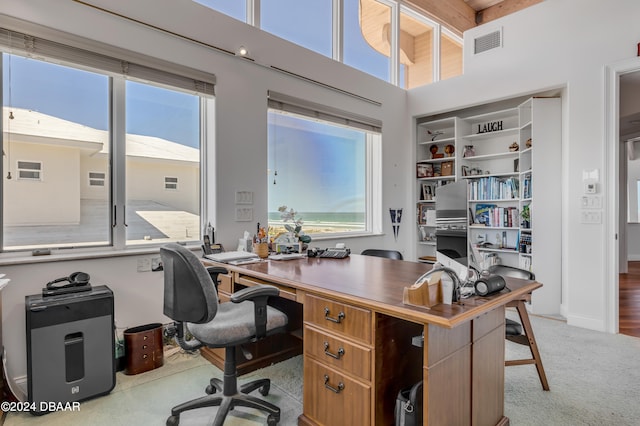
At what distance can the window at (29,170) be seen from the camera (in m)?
2.24

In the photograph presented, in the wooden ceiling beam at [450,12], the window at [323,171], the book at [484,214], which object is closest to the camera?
the window at [323,171]

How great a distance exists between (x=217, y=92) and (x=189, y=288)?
6.69 feet

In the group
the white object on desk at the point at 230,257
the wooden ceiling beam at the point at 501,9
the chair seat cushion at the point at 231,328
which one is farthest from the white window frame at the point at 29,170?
the wooden ceiling beam at the point at 501,9

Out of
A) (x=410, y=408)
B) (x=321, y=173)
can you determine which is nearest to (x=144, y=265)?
(x=410, y=408)

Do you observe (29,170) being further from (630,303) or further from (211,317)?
(630,303)

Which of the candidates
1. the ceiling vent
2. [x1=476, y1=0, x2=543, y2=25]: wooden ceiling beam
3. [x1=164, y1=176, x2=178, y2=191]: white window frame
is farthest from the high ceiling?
[x1=164, y1=176, x2=178, y2=191]: white window frame

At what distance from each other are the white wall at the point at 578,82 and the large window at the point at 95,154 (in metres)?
3.53

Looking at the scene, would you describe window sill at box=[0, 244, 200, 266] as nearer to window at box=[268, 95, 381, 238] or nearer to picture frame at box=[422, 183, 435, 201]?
window at box=[268, 95, 381, 238]

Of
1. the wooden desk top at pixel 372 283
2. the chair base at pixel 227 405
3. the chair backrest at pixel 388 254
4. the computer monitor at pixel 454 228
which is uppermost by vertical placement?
the computer monitor at pixel 454 228

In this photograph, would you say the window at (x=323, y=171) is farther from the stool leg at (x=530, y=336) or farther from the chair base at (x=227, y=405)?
the stool leg at (x=530, y=336)

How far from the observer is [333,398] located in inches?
60.9

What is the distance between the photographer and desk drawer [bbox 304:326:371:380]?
141 cm

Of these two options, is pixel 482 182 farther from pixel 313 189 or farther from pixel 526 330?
pixel 526 330

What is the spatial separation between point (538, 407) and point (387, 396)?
120 centimetres
